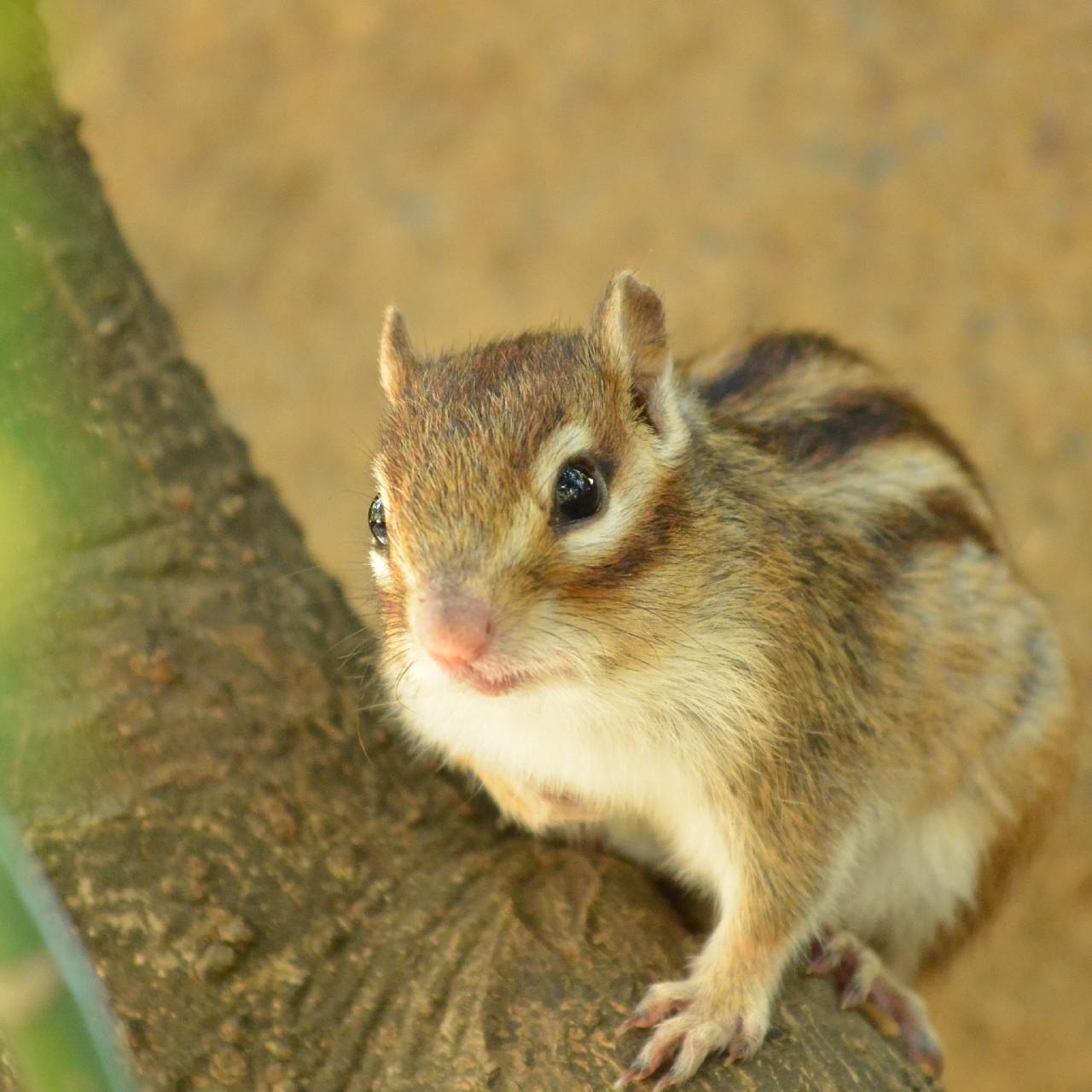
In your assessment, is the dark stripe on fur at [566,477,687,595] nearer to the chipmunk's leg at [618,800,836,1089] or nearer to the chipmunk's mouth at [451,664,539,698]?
the chipmunk's mouth at [451,664,539,698]

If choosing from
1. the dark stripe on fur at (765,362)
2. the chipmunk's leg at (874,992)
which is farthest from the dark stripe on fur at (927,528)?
the chipmunk's leg at (874,992)

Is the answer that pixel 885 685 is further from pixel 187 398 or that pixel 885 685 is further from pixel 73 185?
pixel 73 185

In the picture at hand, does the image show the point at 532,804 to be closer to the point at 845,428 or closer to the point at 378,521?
the point at 378,521

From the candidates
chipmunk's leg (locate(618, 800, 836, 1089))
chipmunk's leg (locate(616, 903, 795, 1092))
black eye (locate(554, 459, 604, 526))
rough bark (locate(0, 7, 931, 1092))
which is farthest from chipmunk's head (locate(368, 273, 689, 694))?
chipmunk's leg (locate(616, 903, 795, 1092))

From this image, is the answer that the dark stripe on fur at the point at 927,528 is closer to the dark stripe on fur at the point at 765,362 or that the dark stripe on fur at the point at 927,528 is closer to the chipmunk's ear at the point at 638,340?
the dark stripe on fur at the point at 765,362

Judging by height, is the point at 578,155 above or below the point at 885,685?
above

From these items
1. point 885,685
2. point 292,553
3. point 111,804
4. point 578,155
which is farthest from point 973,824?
point 578,155
